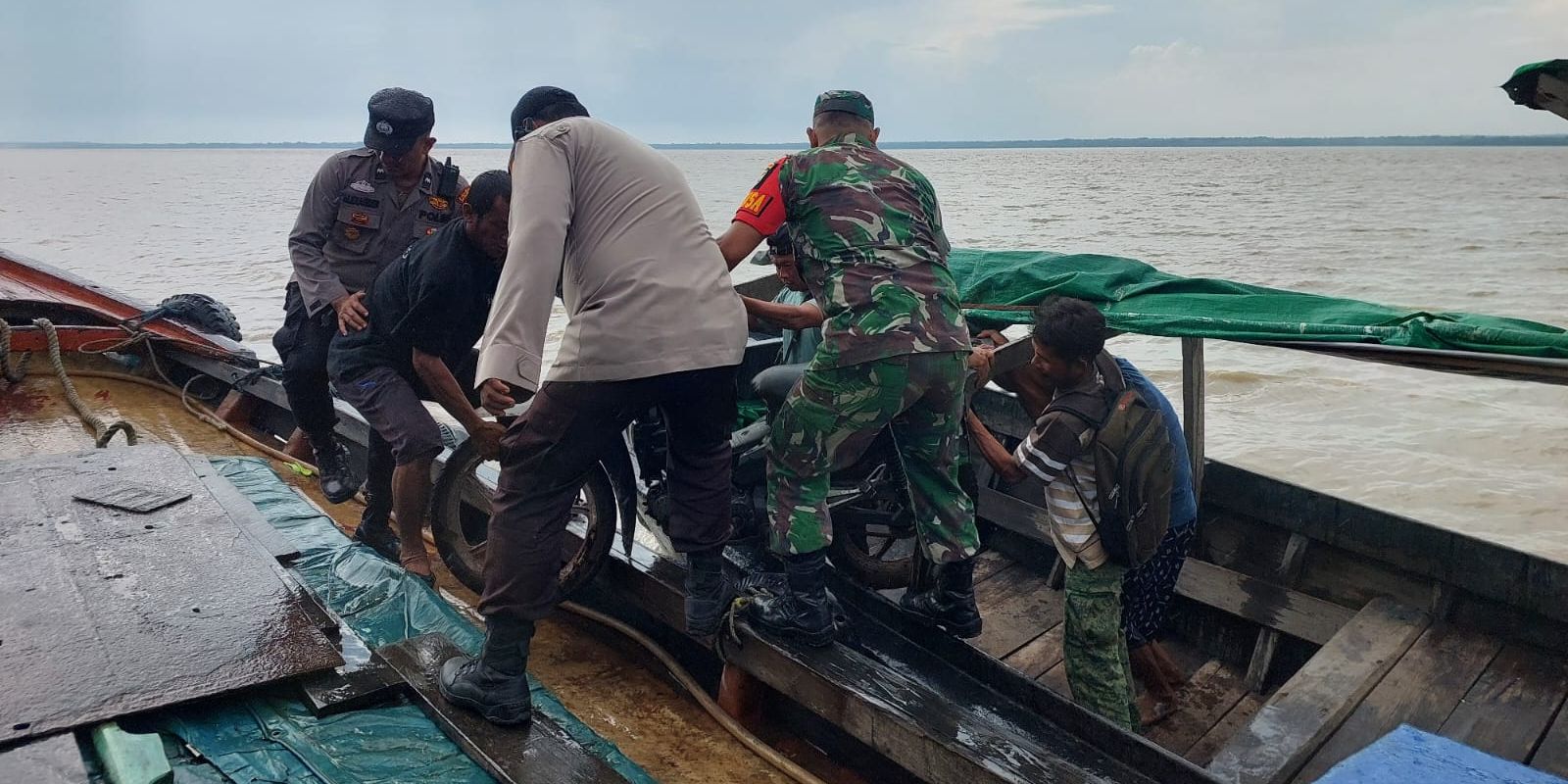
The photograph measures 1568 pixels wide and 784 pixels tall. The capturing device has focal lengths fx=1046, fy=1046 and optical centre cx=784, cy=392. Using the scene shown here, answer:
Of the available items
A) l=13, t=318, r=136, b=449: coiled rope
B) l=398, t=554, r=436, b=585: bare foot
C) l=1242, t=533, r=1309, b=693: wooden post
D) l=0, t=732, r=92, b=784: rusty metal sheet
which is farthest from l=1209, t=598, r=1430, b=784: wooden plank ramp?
l=13, t=318, r=136, b=449: coiled rope

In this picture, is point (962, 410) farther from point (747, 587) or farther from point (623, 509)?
point (623, 509)

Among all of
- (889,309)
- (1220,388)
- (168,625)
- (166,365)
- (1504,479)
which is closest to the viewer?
(168,625)

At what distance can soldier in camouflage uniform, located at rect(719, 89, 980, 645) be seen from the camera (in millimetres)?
3105

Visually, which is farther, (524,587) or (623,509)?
(623,509)

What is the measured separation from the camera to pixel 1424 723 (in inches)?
124

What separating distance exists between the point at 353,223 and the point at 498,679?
245 centimetres

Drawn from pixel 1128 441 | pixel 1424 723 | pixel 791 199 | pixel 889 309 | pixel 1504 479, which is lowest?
pixel 1504 479

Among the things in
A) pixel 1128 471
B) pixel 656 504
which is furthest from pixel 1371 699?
pixel 656 504

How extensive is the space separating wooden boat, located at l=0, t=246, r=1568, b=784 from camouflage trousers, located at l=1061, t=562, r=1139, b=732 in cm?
31

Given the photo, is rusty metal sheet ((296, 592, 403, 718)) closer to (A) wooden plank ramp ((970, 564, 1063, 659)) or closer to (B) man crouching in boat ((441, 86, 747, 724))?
(B) man crouching in boat ((441, 86, 747, 724))

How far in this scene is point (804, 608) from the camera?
3.27m

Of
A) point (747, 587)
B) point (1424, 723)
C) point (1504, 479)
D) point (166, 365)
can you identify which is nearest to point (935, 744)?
point (747, 587)

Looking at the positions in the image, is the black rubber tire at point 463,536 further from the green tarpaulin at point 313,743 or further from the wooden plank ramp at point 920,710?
the green tarpaulin at point 313,743

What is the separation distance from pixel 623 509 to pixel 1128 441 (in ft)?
6.01
